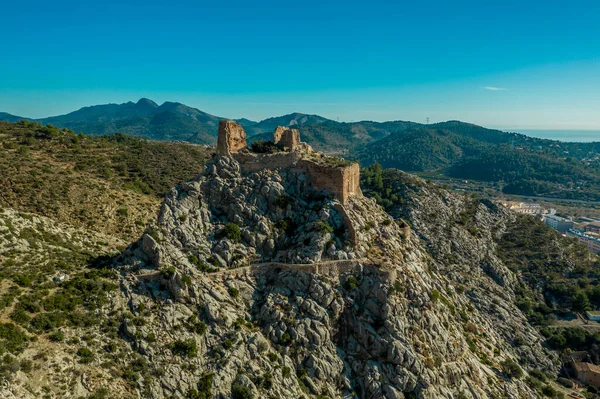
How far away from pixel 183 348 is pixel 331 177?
26602 millimetres

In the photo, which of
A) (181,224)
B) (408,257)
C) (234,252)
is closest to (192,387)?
(234,252)

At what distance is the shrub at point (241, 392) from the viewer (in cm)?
3522

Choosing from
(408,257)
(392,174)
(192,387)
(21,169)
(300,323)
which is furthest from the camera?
(392,174)

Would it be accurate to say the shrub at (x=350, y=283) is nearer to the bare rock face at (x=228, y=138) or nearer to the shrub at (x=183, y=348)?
the shrub at (x=183, y=348)

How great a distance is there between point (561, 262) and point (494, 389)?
183 feet

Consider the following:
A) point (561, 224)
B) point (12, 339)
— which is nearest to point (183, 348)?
point (12, 339)

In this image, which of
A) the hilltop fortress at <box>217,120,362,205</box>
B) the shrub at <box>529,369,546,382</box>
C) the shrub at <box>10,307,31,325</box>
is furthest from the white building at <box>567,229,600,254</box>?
the shrub at <box>10,307,31,325</box>

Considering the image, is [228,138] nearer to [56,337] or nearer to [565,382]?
[56,337]

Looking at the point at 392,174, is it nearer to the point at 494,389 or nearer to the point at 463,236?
the point at 463,236

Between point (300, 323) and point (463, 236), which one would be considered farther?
point (463, 236)

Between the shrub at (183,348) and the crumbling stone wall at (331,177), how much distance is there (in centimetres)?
2495

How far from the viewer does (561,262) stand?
3467 inches

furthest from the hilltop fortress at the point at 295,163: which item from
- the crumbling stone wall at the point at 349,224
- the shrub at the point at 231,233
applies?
the shrub at the point at 231,233

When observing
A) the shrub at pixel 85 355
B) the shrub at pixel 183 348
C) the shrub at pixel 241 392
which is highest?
the shrub at pixel 85 355
